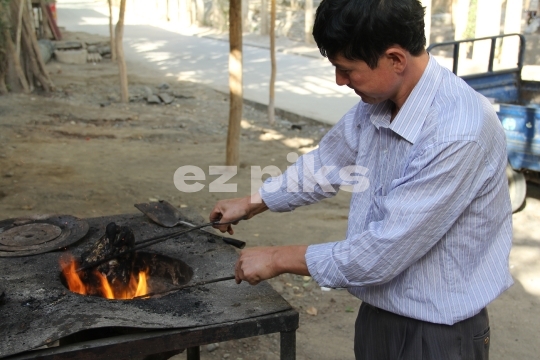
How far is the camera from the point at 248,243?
484cm

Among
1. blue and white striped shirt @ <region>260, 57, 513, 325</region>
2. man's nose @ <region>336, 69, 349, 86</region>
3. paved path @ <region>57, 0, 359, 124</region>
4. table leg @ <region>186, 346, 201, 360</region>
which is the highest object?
man's nose @ <region>336, 69, 349, 86</region>

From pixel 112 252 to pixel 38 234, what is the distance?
0.47 meters

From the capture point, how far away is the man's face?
1.59 m

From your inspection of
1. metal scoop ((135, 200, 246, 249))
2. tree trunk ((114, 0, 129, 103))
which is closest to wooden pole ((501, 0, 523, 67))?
tree trunk ((114, 0, 129, 103))

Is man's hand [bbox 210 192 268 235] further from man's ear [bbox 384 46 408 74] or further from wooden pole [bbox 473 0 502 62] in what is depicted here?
wooden pole [bbox 473 0 502 62]

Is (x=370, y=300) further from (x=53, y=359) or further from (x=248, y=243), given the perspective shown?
(x=248, y=243)

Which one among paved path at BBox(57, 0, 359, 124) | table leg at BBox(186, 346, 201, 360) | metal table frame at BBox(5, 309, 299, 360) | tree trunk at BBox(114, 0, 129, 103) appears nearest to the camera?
metal table frame at BBox(5, 309, 299, 360)

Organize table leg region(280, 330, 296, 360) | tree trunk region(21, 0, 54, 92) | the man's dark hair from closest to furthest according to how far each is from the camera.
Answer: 1. the man's dark hair
2. table leg region(280, 330, 296, 360)
3. tree trunk region(21, 0, 54, 92)

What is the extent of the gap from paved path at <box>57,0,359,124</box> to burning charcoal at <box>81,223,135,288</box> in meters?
6.99

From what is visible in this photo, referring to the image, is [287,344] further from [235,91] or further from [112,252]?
[235,91]

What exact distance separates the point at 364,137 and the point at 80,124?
7.58m

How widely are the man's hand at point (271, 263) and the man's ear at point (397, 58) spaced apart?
564 millimetres

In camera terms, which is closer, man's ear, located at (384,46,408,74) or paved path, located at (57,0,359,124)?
man's ear, located at (384,46,408,74)

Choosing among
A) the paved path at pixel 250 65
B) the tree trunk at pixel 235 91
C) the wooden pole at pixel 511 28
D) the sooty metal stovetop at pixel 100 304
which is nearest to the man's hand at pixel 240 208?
the sooty metal stovetop at pixel 100 304
